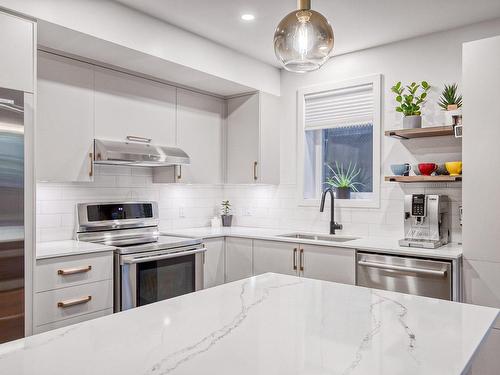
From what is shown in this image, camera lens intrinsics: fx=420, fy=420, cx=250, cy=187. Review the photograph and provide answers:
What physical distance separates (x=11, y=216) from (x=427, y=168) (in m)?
2.74

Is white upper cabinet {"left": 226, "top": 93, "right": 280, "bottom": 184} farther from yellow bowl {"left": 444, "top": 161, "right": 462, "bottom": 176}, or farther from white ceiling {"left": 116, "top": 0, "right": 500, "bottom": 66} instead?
yellow bowl {"left": 444, "top": 161, "right": 462, "bottom": 176}

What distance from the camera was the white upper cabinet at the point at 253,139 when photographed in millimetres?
4090

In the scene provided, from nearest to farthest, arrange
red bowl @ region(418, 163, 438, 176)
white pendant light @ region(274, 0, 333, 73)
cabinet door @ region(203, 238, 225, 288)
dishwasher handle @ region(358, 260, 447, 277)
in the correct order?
white pendant light @ region(274, 0, 333, 73)
dishwasher handle @ region(358, 260, 447, 277)
red bowl @ region(418, 163, 438, 176)
cabinet door @ region(203, 238, 225, 288)

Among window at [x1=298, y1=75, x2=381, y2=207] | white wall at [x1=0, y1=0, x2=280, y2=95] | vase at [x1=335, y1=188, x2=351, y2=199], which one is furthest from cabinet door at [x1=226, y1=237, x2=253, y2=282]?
white wall at [x1=0, y1=0, x2=280, y2=95]

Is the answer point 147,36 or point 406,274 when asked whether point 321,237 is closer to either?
point 406,274

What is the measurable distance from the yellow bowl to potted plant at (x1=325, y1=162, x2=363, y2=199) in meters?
0.94

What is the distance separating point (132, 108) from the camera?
3455mm

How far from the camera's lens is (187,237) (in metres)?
3.56

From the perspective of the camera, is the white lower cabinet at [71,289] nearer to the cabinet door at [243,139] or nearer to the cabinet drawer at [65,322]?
the cabinet drawer at [65,322]

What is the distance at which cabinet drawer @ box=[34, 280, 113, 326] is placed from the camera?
2531 millimetres

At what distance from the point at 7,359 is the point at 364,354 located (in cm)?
87

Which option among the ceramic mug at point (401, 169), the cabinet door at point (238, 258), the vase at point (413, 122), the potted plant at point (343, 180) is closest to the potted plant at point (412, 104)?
the vase at point (413, 122)

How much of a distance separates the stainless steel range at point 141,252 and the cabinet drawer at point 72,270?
103 millimetres

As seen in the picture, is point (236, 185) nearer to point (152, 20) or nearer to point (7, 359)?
point (152, 20)
